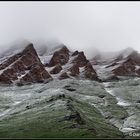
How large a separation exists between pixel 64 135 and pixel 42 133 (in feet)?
29.2

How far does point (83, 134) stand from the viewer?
7785 inches

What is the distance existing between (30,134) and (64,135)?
530 inches

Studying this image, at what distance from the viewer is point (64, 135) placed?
650ft

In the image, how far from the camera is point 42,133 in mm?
199625

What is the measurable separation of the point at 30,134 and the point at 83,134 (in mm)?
20964

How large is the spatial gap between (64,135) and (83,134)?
751 cm

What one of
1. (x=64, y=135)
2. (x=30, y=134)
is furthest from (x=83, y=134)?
(x=30, y=134)

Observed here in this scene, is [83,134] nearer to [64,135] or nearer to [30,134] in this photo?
[64,135]

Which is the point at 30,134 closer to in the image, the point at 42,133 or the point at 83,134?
the point at 42,133

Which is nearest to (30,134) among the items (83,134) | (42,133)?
(42,133)

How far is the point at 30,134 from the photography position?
7825 inches

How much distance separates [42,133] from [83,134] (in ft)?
53.6
